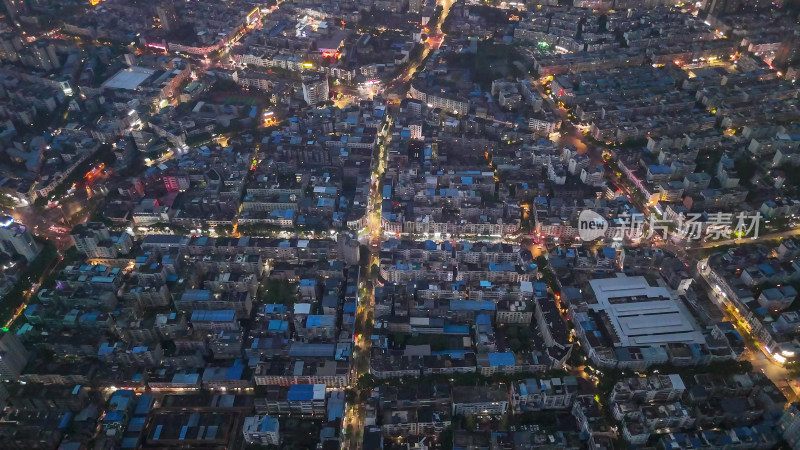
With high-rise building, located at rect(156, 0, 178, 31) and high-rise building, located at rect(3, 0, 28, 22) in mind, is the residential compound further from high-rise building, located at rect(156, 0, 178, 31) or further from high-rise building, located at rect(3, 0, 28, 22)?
high-rise building, located at rect(3, 0, 28, 22)

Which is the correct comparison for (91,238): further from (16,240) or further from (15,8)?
(15,8)

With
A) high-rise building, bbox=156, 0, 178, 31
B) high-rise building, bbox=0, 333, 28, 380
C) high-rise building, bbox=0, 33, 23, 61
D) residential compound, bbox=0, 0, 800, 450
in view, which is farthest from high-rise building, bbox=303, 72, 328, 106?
high-rise building, bbox=0, 33, 23, 61

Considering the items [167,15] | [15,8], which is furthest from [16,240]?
[15,8]

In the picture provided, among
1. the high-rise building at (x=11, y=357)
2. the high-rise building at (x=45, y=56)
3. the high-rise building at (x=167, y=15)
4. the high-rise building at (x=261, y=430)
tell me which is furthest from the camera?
the high-rise building at (x=167, y=15)

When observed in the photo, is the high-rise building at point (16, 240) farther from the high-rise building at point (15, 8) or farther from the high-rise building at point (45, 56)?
the high-rise building at point (15, 8)

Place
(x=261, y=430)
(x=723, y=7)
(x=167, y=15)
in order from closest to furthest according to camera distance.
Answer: (x=261, y=430) < (x=167, y=15) < (x=723, y=7)

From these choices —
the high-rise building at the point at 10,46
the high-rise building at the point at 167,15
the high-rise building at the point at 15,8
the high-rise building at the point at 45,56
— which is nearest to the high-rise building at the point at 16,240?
the high-rise building at the point at 45,56
